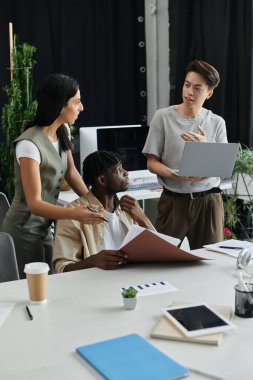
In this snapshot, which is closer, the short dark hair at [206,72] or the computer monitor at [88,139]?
the short dark hair at [206,72]

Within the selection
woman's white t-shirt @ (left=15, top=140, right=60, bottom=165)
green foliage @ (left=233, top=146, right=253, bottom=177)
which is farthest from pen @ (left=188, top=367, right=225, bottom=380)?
green foliage @ (left=233, top=146, right=253, bottom=177)

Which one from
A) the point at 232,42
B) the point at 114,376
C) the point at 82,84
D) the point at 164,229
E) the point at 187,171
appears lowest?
the point at 164,229

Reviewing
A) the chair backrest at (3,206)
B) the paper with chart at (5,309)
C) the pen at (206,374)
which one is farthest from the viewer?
the chair backrest at (3,206)

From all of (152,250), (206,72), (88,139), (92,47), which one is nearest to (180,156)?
(206,72)

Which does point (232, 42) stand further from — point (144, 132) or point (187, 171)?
point (187, 171)

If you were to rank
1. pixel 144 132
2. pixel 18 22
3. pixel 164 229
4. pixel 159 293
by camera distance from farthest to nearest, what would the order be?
pixel 18 22 → pixel 144 132 → pixel 164 229 → pixel 159 293

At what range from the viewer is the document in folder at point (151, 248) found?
5.66 ft

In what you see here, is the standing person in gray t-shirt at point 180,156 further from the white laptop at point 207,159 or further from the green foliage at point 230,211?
the green foliage at point 230,211

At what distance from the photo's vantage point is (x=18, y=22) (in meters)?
4.35

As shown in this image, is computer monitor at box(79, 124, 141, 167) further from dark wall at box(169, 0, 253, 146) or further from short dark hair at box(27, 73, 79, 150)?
short dark hair at box(27, 73, 79, 150)

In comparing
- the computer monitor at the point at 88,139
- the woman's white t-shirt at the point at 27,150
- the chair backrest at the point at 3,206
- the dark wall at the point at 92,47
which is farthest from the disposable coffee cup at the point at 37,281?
the dark wall at the point at 92,47

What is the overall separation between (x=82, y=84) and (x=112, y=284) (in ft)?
10.8

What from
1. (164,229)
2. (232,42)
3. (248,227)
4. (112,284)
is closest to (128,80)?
(232,42)

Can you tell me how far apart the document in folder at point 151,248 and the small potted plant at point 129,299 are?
29 cm
